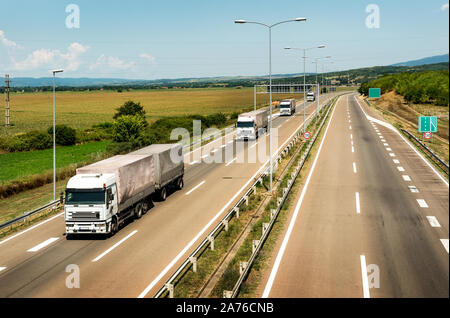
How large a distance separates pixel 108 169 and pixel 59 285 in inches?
271

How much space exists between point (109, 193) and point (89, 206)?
1.03 metres

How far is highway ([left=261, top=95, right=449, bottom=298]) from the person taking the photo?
13.4 m

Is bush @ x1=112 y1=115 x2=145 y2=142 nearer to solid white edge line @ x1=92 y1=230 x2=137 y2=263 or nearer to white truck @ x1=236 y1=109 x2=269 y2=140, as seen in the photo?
white truck @ x1=236 y1=109 x2=269 y2=140

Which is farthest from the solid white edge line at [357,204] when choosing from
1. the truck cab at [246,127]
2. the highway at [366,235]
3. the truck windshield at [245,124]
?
the truck windshield at [245,124]

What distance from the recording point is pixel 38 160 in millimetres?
51031

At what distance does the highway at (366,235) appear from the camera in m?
13.4

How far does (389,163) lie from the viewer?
3388 cm

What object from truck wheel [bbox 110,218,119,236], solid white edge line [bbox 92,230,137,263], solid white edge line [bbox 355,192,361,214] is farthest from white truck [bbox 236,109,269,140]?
truck wheel [bbox 110,218,119,236]

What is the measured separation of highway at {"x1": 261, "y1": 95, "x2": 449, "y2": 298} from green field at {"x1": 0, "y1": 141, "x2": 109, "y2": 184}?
2860cm

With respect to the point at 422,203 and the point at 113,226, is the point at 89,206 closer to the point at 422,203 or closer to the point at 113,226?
the point at 113,226
